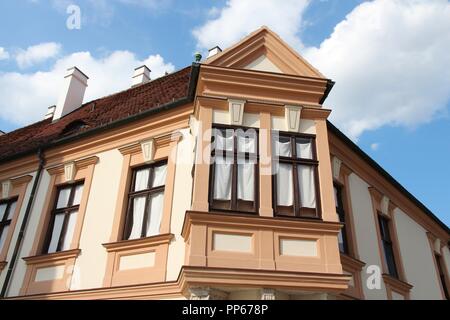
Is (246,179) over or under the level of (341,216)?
under

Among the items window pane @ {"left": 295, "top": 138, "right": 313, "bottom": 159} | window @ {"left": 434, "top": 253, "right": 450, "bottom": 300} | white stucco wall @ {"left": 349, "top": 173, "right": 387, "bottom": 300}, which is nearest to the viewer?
window pane @ {"left": 295, "top": 138, "right": 313, "bottom": 159}

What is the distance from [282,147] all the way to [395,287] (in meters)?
4.84

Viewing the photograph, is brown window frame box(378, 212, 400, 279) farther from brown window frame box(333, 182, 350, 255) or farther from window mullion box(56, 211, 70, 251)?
window mullion box(56, 211, 70, 251)

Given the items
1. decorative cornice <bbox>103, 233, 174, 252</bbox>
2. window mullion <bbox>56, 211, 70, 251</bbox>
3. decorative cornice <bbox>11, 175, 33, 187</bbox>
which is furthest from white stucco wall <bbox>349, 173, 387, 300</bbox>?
decorative cornice <bbox>11, 175, 33, 187</bbox>

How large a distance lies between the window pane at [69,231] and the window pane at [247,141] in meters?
4.56

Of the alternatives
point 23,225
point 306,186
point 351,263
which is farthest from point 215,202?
point 23,225

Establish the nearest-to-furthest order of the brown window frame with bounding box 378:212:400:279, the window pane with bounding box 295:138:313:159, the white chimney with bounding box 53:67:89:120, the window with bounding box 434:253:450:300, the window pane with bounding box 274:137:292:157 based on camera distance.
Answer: the window pane with bounding box 274:137:292:157, the window pane with bounding box 295:138:313:159, the brown window frame with bounding box 378:212:400:279, the window with bounding box 434:253:450:300, the white chimney with bounding box 53:67:89:120

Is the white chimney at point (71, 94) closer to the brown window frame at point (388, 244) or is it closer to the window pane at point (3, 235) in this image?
the window pane at point (3, 235)

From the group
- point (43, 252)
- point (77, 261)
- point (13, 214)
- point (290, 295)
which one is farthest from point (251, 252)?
point (13, 214)

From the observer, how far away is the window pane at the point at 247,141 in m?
8.54

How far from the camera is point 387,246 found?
454 inches

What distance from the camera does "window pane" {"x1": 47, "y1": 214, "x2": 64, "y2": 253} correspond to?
1025cm

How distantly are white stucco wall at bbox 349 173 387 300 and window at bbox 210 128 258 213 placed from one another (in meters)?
3.51

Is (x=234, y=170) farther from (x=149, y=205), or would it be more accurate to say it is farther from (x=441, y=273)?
(x=441, y=273)
